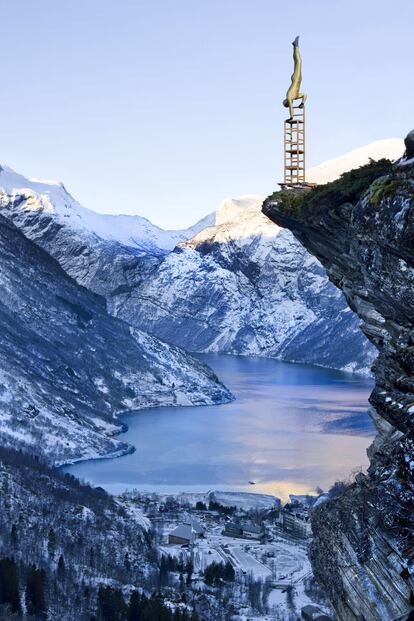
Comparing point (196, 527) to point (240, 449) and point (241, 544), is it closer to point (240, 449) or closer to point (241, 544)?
point (241, 544)

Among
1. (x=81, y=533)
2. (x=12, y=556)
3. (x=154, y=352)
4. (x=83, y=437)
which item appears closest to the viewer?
(x=12, y=556)

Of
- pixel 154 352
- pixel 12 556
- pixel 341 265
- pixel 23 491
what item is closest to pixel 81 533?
pixel 23 491

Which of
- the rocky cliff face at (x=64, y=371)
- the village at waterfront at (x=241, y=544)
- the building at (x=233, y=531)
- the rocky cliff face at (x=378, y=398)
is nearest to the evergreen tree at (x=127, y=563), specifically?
the village at waterfront at (x=241, y=544)

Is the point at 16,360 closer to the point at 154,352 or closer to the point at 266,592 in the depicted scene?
the point at 154,352

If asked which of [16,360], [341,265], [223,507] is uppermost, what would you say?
[341,265]

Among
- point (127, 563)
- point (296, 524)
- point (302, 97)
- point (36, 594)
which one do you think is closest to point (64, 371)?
point (296, 524)

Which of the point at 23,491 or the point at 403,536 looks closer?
the point at 403,536
